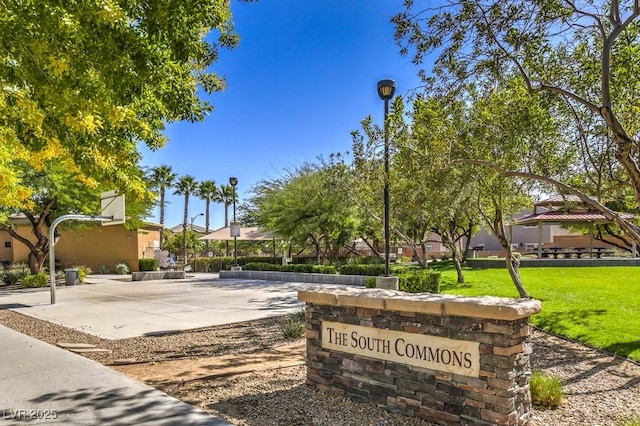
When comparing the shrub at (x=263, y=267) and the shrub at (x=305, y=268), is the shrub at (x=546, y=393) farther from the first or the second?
the shrub at (x=263, y=267)

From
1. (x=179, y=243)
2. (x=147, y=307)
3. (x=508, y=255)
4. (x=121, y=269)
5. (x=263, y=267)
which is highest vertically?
(x=179, y=243)

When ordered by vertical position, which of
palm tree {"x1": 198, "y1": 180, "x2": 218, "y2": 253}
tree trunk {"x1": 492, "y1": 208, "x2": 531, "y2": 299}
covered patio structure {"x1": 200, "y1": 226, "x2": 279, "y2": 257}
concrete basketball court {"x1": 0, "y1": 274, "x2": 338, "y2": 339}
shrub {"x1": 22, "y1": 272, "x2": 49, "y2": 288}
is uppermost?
palm tree {"x1": 198, "y1": 180, "x2": 218, "y2": 253}

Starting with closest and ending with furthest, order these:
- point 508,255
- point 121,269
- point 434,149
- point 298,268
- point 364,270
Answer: point 434,149, point 508,255, point 364,270, point 298,268, point 121,269

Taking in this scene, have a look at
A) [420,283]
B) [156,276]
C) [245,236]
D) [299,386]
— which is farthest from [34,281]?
[299,386]

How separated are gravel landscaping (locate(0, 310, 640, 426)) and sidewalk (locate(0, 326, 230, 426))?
13.1 inches

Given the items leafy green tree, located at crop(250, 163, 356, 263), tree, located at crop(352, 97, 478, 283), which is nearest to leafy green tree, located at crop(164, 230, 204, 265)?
leafy green tree, located at crop(250, 163, 356, 263)

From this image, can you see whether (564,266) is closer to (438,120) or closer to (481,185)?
(481,185)

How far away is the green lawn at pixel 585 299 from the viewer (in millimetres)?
7793

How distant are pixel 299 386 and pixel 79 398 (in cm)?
233

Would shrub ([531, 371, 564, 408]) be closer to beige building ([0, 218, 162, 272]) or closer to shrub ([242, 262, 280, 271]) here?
shrub ([242, 262, 280, 271])

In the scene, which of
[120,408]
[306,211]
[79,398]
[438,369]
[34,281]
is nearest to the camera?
[438,369]

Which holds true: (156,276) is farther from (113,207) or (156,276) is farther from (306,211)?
(113,207)

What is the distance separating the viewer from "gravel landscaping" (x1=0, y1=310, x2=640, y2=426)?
175 inches

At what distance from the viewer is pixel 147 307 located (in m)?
13.1
